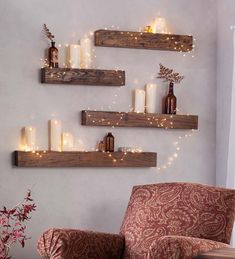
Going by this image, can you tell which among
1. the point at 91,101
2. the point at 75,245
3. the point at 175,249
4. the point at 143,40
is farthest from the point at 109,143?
the point at 175,249

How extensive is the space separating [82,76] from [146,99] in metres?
0.53

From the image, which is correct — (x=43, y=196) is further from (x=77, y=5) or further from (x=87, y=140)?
(x=77, y=5)

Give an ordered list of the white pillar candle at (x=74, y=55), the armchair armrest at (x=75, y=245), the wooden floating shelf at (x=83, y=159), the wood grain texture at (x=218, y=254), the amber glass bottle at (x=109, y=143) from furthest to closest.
Answer: the amber glass bottle at (x=109, y=143)
the white pillar candle at (x=74, y=55)
the wooden floating shelf at (x=83, y=159)
the armchair armrest at (x=75, y=245)
the wood grain texture at (x=218, y=254)

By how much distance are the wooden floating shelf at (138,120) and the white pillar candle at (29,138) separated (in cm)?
37

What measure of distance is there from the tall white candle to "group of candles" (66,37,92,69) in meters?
0.47

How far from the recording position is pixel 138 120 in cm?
477

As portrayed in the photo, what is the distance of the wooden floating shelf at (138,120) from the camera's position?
4.65 meters

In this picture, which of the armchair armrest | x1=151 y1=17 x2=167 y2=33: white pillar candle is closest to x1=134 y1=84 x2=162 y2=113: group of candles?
x1=151 y1=17 x2=167 y2=33: white pillar candle

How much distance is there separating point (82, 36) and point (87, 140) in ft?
2.40

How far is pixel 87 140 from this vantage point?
15.4 ft

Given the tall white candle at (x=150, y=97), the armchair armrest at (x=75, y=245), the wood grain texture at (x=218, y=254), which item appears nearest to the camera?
the wood grain texture at (x=218, y=254)

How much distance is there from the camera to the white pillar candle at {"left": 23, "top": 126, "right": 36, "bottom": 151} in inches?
176

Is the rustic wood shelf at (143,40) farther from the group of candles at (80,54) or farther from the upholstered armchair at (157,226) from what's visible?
the upholstered armchair at (157,226)

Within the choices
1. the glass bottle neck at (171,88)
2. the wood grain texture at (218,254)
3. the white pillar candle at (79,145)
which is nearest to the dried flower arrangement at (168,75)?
the glass bottle neck at (171,88)
